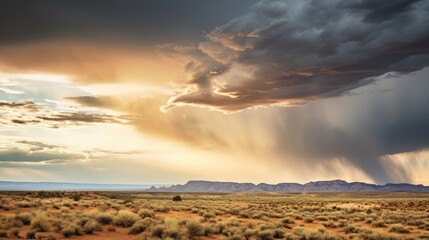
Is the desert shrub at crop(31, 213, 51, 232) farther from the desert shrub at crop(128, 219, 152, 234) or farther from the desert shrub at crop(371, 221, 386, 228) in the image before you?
the desert shrub at crop(371, 221, 386, 228)

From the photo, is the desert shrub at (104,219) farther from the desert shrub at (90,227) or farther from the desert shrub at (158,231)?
the desert shrub at (158,231)

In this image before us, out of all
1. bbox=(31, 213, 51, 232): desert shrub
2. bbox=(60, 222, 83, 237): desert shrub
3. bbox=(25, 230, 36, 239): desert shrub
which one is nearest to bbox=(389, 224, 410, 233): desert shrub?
bbox=(60, 222, 83, 237): desert shrub

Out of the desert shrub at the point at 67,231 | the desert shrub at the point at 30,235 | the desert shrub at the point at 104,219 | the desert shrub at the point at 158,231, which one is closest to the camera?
the desert shrub at the point at 30,235

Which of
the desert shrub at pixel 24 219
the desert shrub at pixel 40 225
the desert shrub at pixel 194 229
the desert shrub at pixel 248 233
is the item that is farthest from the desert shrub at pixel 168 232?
the desert shrub at pixel 24 219

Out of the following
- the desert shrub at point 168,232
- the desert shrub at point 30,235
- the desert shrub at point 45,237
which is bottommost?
the desert shrub at point 45,237

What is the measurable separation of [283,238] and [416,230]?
43.0ft

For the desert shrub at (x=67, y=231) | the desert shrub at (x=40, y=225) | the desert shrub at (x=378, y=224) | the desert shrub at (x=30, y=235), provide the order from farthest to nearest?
the desert shrub at (x=378, y=224)
the desert shrub at (x=40, y=225)
the desert shrub at (x=67, y=231)
the desert shrub at (x=30, y=235)

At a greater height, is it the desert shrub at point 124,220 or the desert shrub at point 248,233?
the desert shrub at point 124,220

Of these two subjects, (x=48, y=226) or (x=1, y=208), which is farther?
(x=1, y=208)

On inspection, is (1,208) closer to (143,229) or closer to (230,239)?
(143,229)

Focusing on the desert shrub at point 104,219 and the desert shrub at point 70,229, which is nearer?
the desert shrub at point 70,229

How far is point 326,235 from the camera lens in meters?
23.4

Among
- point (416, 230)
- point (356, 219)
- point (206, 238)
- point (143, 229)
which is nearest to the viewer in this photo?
point (206, 238)

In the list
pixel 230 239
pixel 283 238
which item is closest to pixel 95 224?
pixel 230 239
